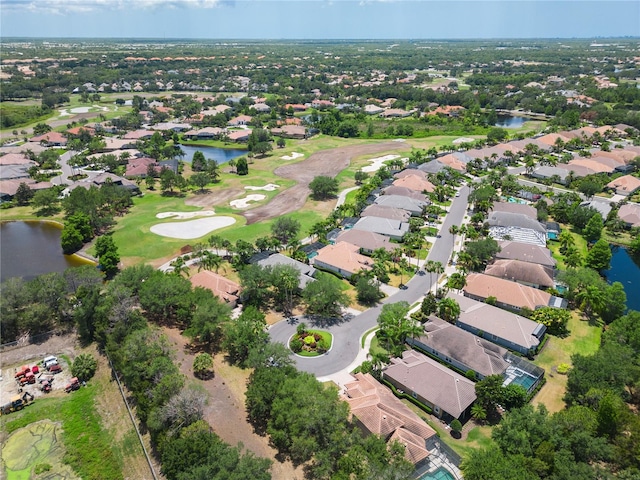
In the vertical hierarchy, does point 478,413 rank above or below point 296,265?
below

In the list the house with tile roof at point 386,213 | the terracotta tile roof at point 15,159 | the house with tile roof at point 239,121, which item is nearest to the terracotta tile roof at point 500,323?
the house with tile roof at point 386,213

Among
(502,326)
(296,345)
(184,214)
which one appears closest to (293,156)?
(184,214)

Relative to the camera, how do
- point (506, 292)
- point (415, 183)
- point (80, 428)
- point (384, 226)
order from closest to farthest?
point (80, 428) < point (506, 292) < point (384, 226) < point (415, 183)

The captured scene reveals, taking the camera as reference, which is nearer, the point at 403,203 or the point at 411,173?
the point at 403,203

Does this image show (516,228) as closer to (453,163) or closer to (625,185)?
(453,163)

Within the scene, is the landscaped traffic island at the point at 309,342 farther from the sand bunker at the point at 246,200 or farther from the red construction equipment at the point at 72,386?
the sand bunker at the point at 246,200

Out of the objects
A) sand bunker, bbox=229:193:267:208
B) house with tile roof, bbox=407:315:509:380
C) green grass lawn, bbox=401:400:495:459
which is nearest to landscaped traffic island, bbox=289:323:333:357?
house with tile roof, bbox=407:315:509:380

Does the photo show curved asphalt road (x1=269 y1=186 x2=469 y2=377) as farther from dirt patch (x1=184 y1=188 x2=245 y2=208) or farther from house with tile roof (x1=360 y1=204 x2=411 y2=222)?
dirt patch (x1=184 y1=188 x2=245 y2=208)
